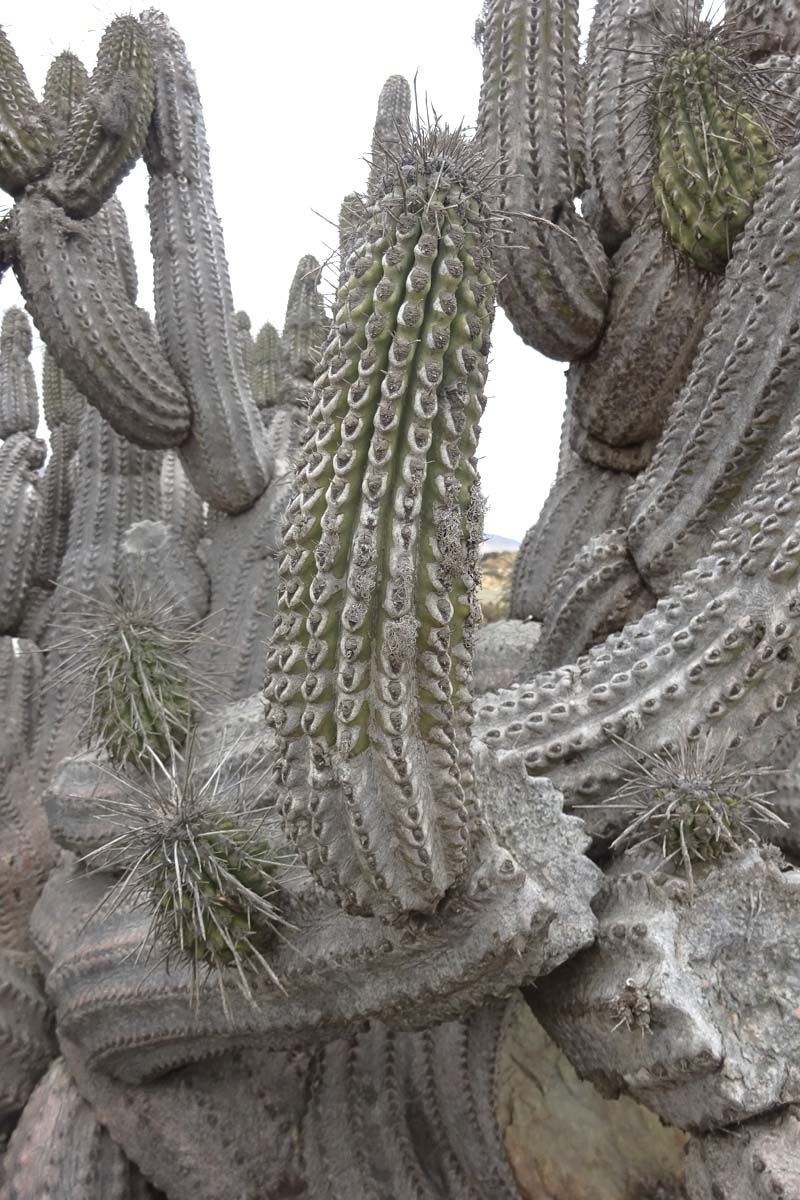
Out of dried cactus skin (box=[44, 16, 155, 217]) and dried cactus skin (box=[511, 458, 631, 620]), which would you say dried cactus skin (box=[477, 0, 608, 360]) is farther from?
dried cactus skin (box=[44, 16, 155, 217])

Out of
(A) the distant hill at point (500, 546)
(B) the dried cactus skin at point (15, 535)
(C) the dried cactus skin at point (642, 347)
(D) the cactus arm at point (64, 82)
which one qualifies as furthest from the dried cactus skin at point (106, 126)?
(A) the distant hill at point (500, 546)

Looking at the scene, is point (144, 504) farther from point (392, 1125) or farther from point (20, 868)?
point (392, 1125)

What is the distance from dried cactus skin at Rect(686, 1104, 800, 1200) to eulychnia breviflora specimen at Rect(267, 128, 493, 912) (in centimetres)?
73

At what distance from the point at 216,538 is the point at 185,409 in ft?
2.37

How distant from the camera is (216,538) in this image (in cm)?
404

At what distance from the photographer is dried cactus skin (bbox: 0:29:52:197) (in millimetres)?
3059

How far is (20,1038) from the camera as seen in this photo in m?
2.46

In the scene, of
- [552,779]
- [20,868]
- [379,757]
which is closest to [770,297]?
[552,779]

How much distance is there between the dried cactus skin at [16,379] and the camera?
470 cm

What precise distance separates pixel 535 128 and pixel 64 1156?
11.4 feet

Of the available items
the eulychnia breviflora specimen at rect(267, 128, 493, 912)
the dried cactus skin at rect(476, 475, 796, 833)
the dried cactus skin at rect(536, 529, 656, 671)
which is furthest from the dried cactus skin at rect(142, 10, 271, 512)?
the eulychnia breviflora specimen at rect(267, 128, 493, 912)

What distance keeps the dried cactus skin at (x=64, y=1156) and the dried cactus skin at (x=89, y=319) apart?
243 cm

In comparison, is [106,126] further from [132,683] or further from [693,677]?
[693,677]

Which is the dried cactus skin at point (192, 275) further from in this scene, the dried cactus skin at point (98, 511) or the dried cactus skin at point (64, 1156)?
the dried cactus skin at point (64, 1156)
